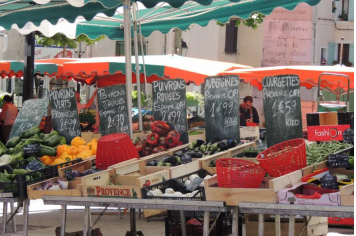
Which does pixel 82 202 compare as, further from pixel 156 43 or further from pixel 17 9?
pixel 156 43

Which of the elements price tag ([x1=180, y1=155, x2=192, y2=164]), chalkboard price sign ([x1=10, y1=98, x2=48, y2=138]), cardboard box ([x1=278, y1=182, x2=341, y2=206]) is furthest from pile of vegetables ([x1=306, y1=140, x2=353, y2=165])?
chalkboard price sign ([x1=10, y1=98, x2=48, y2=138])

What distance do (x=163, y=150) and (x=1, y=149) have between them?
1.94 meters

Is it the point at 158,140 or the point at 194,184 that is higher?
the point at 158,140

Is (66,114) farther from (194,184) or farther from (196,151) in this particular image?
(194,184)

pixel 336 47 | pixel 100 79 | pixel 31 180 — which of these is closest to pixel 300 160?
pixel 31 180

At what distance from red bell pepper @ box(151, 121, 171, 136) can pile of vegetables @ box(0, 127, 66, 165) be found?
119cm

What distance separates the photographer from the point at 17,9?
33.1 feet

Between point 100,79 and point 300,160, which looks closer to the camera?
point 300,160

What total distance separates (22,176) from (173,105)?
223 centimetres

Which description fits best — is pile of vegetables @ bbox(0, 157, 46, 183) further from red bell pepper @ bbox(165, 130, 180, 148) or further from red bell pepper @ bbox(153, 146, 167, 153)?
red bell pepper @ bbox(165, 130, 180, 148)

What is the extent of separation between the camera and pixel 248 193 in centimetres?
569

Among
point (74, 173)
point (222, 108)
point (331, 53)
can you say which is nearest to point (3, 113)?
point (222, 108)

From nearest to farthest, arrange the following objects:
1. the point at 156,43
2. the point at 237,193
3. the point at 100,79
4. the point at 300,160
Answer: the point at 237,193, the point at 300,160, the point at 100,79, the point at 156,43

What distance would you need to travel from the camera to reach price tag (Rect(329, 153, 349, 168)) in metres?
6.36
